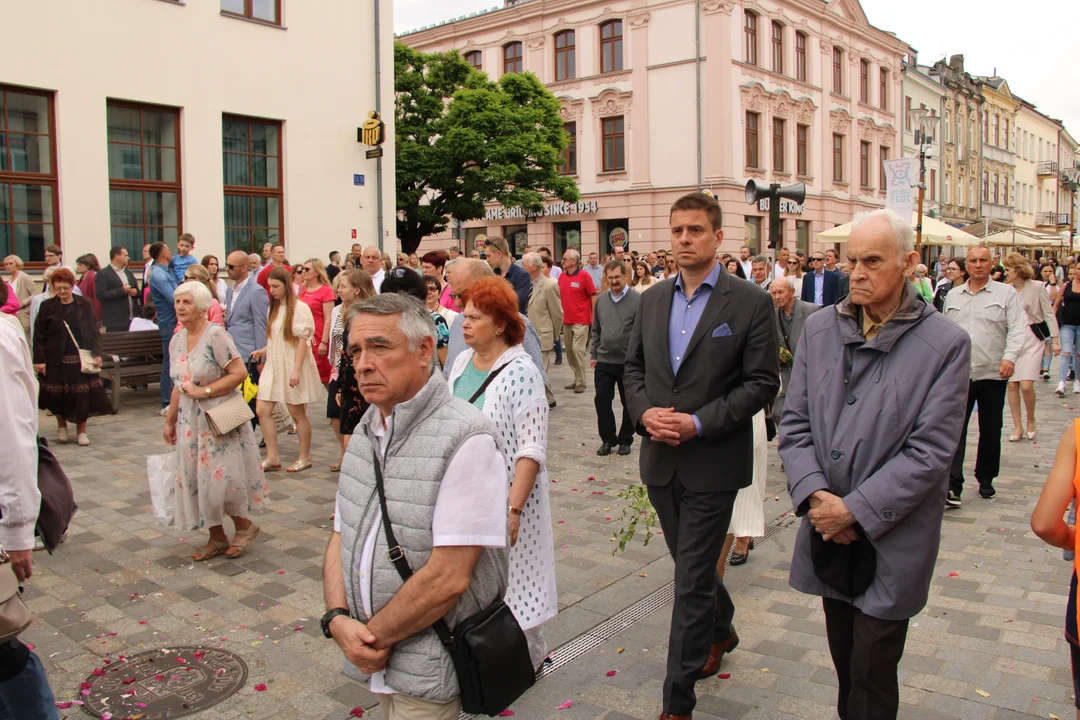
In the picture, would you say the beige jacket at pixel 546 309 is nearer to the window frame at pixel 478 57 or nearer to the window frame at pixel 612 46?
the window frame at pixel 612 46

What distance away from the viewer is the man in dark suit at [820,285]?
12523mm

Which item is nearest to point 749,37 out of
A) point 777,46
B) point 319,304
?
point 777,46

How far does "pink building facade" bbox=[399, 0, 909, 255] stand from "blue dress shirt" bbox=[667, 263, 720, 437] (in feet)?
98.0

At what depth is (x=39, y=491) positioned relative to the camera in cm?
317

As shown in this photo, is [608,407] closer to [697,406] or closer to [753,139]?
[697,406]

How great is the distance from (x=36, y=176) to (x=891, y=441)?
45.4 feet

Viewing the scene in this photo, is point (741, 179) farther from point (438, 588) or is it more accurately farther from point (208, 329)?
point (438, 588)

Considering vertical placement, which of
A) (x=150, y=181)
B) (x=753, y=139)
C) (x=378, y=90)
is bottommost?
(x=150, y=181)

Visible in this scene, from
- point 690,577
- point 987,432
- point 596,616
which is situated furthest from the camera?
point 987,432

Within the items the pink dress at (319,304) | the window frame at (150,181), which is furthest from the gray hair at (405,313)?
the window frame at (150,181)

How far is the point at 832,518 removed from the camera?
2.82m

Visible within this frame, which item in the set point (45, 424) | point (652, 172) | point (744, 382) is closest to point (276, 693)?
point (744, 382)

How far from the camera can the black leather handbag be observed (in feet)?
7.43

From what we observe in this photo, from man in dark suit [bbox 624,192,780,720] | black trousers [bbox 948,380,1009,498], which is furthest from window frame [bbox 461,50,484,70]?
man in dark suit [bbox 624,192,780,720]
